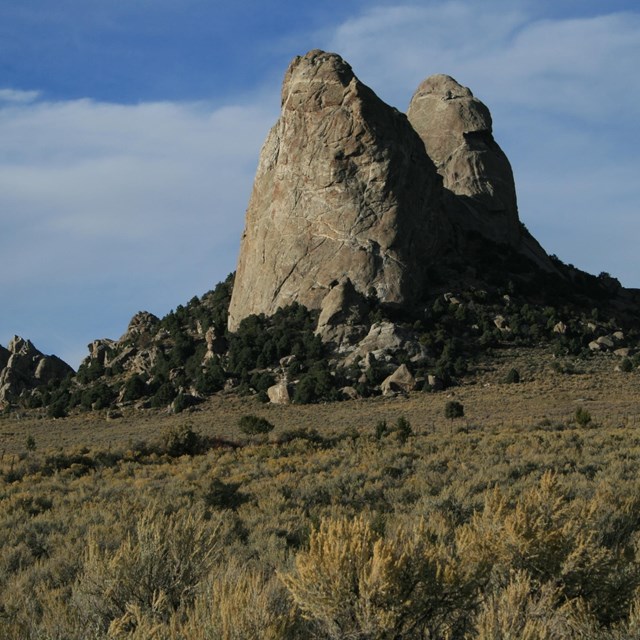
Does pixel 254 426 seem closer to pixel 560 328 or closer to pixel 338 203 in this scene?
pixel 338 203

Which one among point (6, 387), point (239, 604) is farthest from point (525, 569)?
point (6, 387)

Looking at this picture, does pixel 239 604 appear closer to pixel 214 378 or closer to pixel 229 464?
pixel 229 464

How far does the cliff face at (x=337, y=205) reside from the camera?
63.4 m

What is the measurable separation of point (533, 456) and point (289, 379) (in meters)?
34.5

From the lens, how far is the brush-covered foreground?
6.97 metres

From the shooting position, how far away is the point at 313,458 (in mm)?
24516

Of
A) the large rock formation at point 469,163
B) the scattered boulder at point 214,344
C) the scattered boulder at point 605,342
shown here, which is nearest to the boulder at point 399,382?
the scattered boulder at point 214,344

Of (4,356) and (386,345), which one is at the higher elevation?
(4,356)

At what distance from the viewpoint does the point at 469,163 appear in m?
84.4

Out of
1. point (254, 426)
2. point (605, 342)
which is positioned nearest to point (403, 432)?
point (254, 426)

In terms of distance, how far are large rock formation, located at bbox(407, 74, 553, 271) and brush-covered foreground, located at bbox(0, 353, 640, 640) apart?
1845 inches

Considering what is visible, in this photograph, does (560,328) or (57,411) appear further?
(560,328)

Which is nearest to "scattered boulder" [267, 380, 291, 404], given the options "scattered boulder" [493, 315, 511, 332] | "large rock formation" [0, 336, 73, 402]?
"scattered boulder" [493, 315, 511, 332]

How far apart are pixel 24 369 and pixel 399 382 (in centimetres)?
4353
